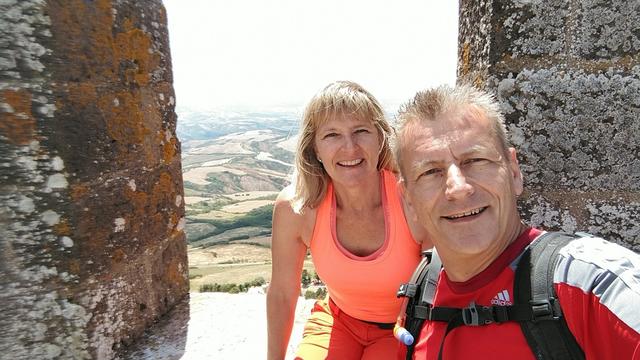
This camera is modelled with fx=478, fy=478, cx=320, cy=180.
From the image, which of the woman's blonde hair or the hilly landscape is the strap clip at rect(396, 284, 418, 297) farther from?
the hilly landscape

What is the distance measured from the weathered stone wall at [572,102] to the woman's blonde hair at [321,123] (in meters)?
0.64

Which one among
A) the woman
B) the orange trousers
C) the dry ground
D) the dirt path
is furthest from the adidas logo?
the dry ground

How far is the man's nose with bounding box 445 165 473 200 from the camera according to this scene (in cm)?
149

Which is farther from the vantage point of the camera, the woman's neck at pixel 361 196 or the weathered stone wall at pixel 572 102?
the woman's neck at pixel 361 196

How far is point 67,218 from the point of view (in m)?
2.00

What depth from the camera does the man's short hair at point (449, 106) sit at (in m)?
1.57

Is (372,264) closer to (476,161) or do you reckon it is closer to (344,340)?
(344,340)

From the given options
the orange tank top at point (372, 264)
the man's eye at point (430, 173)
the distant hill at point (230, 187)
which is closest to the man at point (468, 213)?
the man's eye at point (430, 173)

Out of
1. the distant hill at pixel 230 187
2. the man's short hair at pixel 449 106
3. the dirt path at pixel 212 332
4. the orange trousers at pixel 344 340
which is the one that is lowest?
the distant hill at pixel 230 187

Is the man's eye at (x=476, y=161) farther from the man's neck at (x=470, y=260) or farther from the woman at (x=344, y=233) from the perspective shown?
the woman at (x=344, y=233)

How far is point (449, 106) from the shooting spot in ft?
5.17

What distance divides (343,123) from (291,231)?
0.63 m

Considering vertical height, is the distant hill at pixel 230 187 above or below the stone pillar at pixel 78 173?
Result: below

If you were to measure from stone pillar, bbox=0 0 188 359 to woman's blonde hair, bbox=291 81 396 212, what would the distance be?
83 cm
